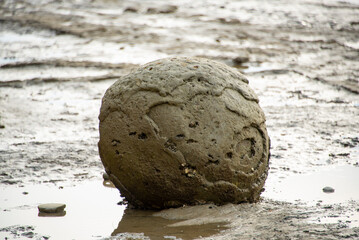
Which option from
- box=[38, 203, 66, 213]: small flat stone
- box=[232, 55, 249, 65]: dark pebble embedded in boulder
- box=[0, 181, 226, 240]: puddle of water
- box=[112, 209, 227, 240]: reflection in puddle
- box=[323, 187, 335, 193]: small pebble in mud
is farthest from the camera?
box=[232, 55, 249, 65]: dark pebble embedded in boulder

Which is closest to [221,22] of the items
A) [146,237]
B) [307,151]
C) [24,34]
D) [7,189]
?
[24,34]

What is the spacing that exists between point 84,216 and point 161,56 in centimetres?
816

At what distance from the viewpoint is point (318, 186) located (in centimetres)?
654

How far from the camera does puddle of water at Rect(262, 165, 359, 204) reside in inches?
241

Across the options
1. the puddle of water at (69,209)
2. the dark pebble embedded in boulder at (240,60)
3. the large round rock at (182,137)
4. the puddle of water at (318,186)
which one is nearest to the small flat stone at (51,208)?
the puddle of water at (69,209)

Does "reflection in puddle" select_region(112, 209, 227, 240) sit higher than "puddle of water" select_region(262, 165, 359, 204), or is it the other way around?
"reflection in puddle" select_region(112, 209, 227, 240)

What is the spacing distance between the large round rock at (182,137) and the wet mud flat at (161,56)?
232 millimetres

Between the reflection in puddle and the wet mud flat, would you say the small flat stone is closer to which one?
the wet mud flat

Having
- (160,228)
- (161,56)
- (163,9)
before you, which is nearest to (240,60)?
(161,56)

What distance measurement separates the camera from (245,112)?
568 centimetres

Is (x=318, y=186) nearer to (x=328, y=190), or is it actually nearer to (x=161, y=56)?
(x=328, y=190)

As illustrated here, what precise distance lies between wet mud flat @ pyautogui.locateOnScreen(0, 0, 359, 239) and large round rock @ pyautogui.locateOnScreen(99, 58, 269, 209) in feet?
0.76

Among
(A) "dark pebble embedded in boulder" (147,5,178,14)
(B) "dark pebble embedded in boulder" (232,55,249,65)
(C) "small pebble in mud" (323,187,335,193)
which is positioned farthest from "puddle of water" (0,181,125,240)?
(A) "dark pebble embedded in boulder" (147,5,178,14)

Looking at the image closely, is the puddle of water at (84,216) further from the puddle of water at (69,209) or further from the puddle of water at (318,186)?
the puddle of water at (318,186)
